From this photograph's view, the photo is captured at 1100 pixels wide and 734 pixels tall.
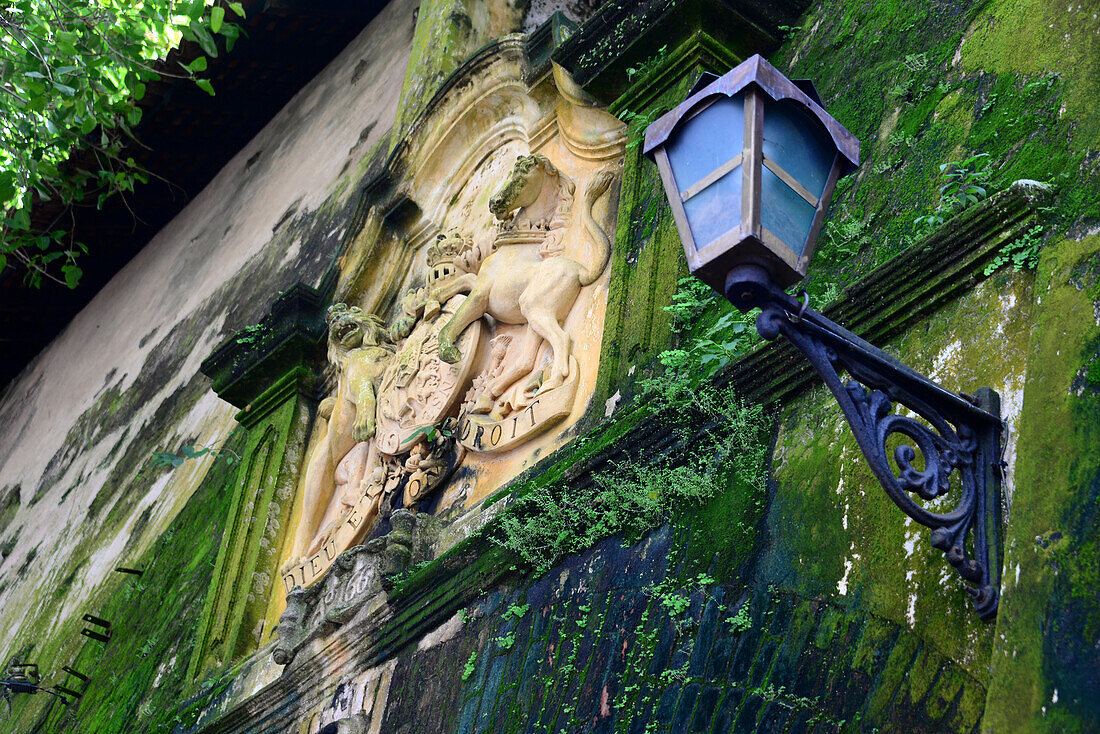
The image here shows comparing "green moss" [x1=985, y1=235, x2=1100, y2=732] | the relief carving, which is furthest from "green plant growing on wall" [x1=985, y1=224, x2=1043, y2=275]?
the relief carving

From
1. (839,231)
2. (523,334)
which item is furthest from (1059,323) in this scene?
(523,334)

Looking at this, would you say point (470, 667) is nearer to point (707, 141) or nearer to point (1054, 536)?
point (707, 141)

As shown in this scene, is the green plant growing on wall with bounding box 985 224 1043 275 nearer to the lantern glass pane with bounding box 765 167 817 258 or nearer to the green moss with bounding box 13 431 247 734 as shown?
the lantern glass pane with bounding box 765 167 817 258

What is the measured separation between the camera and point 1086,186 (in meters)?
2.73

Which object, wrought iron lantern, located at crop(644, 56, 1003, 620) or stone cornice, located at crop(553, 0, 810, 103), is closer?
wrought iron lantern, located at crop(644, 56, 1003, 620)

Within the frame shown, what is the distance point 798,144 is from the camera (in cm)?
259

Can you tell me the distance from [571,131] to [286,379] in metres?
1.87

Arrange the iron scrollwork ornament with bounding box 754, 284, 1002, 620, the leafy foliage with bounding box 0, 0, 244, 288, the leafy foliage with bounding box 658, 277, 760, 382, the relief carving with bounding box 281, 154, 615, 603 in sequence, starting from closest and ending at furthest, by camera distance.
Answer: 1. the iron scrollwork ornament with bounding box 754, 284, 1002, 620
2. the leafy foliage with bounding box 658, 277, 760, 382
3. the relief carving with bounding box 281, 154, 615, 603
4. the leafy foliage with bounding box 0, 0, 244, 288

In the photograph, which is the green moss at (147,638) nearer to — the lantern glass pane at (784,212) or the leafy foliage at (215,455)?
the leafy foliage at (215,455)

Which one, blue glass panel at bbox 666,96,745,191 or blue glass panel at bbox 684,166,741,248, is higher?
blue glass panel at bbox 666,96,745,191

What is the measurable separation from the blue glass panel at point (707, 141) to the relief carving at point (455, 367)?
169 cm

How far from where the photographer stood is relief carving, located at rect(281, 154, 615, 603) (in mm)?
4562

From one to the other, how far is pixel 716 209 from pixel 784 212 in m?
0.13

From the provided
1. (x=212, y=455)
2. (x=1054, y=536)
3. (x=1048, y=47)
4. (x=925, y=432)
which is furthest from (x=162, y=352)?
(x=1054, y=536)
